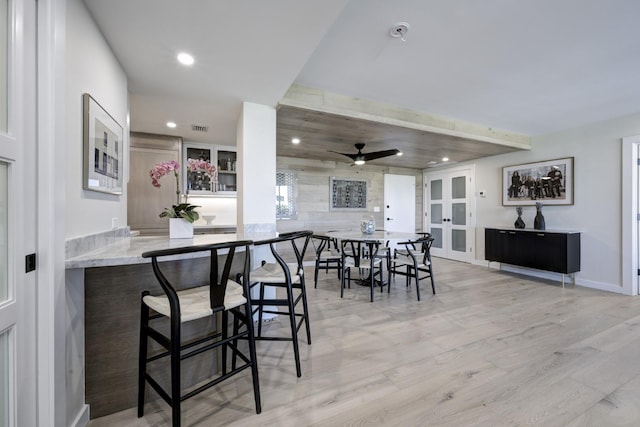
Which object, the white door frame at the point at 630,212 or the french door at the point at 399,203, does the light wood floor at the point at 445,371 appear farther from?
the french door at the point at 399,203

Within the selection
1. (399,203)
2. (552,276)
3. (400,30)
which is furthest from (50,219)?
(399,203)

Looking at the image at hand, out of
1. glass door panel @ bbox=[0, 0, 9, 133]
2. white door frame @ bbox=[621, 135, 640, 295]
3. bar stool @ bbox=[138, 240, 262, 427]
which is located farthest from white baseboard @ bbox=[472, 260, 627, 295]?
glass door panel @ bbox=[0, 0, 9, 133]

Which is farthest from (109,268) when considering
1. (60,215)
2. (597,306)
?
(597,306)

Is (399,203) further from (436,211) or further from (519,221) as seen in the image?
(519,221)

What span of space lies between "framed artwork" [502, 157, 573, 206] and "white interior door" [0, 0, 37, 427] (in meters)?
6.03

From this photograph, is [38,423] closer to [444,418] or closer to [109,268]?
[109,268]

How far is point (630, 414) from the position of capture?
151 centimetres

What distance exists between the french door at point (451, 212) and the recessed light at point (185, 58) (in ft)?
18.8

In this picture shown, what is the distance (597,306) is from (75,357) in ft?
16.2

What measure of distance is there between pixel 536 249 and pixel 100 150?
5.59 m

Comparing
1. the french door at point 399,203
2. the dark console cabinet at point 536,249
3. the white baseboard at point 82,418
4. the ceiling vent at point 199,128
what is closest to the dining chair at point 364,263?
the french door at point 399,203

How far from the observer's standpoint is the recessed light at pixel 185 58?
1.96m

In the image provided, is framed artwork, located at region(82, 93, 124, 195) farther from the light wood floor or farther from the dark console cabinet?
the dark console cabinet

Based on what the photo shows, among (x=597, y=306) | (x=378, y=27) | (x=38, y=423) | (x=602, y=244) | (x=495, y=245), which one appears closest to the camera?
(x=38, y=423)
